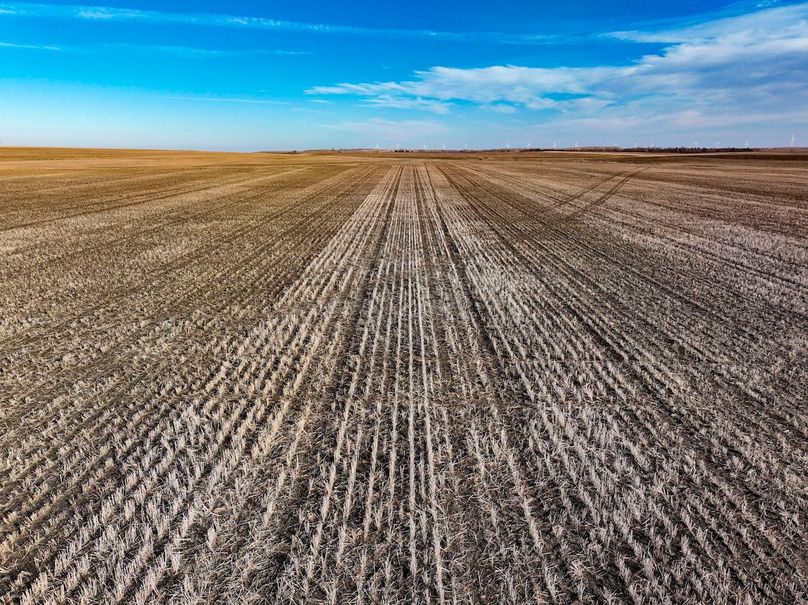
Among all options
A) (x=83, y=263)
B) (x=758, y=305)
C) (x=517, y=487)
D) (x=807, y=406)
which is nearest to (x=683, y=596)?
(x=517, y=487)

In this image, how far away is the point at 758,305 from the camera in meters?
9.06

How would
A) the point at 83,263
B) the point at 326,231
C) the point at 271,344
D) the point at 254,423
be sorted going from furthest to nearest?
the point at 326,231 → the point at 83,263 → the point at 271,344 → the point at 254,423

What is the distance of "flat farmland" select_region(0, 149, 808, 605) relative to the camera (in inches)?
133

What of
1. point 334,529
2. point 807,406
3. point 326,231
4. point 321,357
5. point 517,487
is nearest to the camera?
point 334,529

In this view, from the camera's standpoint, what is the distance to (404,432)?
16.5 feet

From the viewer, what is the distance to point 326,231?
16891mm

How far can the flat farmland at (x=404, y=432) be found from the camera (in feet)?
11.1

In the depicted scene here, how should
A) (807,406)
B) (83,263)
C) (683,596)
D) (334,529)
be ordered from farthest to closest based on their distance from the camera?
(83,263) < (807,406) < (334,529) < (683,596)

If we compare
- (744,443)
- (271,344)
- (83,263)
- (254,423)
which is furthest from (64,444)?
(83,263)

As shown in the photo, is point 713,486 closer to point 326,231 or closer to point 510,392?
point 510,392

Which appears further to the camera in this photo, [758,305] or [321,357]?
[758,305]

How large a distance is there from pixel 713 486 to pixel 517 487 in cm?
179

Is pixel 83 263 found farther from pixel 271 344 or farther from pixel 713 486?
pixel 713 486

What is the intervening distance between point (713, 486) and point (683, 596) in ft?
4.71
